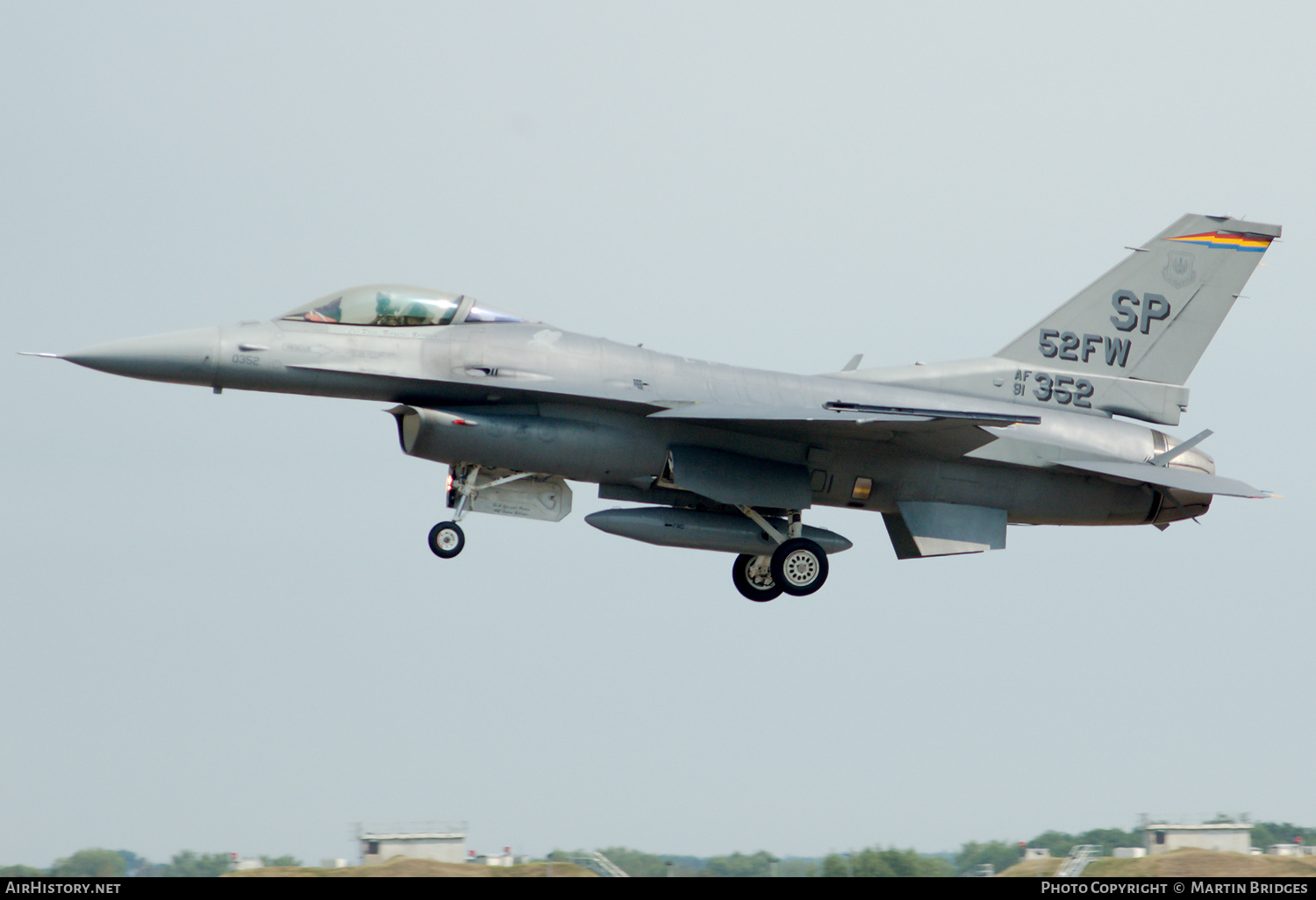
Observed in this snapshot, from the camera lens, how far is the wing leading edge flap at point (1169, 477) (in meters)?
18.4

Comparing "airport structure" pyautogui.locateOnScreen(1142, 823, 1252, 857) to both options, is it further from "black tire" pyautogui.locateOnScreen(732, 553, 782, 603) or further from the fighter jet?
"black tire" pyautogui.locateOnScreen(732, 553, 782, 603)

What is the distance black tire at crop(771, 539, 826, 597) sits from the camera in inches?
723

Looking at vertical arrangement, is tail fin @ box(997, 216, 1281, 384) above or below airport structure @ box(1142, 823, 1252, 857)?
above

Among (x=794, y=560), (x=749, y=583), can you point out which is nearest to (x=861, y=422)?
(x=794, y=560)

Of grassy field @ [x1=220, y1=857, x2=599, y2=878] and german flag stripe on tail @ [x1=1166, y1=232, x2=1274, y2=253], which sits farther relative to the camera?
german flag stripe on tail @ [x1=1166, y1=232, x2=1274, y2=253]

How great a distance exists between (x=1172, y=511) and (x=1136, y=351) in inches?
88.0

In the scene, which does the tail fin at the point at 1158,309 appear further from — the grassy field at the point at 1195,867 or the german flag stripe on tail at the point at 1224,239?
the grassy field at the point at 1195,867

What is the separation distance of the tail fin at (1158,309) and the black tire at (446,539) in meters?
8.00

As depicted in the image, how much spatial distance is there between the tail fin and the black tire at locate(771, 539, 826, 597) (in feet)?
13.4

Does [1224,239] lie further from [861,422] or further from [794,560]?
[794,560]

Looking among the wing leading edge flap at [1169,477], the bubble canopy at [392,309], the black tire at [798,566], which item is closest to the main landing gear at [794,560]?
the black tire at [798,566]

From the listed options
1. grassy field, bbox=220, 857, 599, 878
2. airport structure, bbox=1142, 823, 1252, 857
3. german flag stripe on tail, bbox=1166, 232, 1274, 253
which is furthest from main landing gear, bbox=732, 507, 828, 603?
airport structure, bbox=1142, 823, 1252, 857
